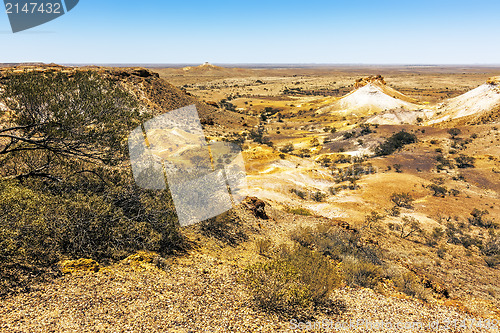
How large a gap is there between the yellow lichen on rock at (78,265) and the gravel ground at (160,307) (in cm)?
16

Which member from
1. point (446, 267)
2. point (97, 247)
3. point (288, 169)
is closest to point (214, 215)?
point (97, 247)

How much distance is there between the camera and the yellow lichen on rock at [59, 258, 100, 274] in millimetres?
→ 6434

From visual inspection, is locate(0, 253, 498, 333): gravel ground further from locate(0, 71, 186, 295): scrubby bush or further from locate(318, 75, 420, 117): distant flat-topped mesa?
locate(318, 75, 420, 117): distant flat-topped mesa

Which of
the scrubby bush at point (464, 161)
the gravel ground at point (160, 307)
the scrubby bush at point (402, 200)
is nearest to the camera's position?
the gravel ground at point (160, 307)

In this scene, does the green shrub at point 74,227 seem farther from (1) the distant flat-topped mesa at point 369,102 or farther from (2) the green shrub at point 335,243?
(1) the distant flat-topped mesa at point 369,102

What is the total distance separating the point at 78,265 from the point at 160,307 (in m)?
2.27

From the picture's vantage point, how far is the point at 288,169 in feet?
86.9

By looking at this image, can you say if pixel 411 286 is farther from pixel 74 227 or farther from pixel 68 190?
pixel 68 190

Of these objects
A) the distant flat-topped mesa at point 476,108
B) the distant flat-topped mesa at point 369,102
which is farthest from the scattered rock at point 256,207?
the distant flat-topped mesa at point 369,102

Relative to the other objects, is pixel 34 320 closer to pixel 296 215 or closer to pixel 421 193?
pixel 296 215

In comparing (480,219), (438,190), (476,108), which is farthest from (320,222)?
(476,108)

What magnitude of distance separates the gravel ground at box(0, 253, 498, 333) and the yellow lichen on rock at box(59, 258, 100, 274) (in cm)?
16

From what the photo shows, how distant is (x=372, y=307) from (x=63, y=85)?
10.7 metres

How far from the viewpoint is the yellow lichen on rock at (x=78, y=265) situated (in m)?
6.43
